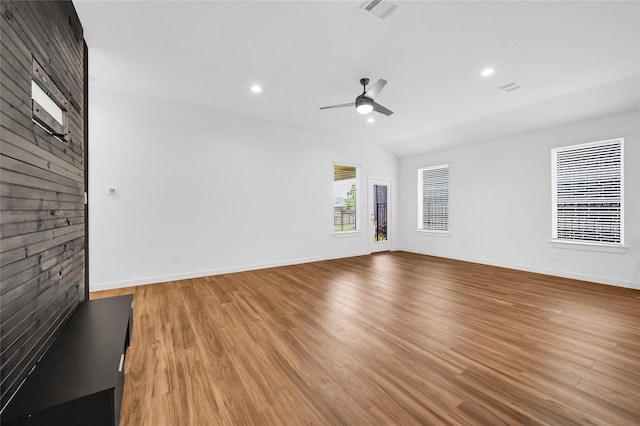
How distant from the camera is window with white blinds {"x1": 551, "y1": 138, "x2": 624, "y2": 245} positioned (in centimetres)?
431

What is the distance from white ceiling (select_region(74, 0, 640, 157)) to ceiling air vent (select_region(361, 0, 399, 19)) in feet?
0.20

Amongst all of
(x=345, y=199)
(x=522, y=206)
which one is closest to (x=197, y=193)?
(x=345, y=199)

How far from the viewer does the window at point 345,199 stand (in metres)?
6.69

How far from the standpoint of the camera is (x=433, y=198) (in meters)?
7.11

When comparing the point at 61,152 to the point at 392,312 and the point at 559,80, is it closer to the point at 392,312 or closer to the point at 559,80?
the point at 392,312

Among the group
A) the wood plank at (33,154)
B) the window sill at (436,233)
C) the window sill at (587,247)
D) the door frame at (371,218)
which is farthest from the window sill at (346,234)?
the wood plank at (33,154)

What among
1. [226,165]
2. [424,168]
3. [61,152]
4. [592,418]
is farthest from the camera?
[424,168]

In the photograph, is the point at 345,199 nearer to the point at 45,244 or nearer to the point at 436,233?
the point at 436,233

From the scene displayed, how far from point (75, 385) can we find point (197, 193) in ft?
12.9

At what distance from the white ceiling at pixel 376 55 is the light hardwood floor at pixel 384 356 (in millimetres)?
3027

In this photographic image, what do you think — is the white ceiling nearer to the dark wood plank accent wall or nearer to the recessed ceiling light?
the recessed ceiling light

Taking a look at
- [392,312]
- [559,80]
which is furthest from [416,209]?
[392,312]

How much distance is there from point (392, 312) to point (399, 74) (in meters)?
3.10

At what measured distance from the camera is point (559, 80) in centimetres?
366
